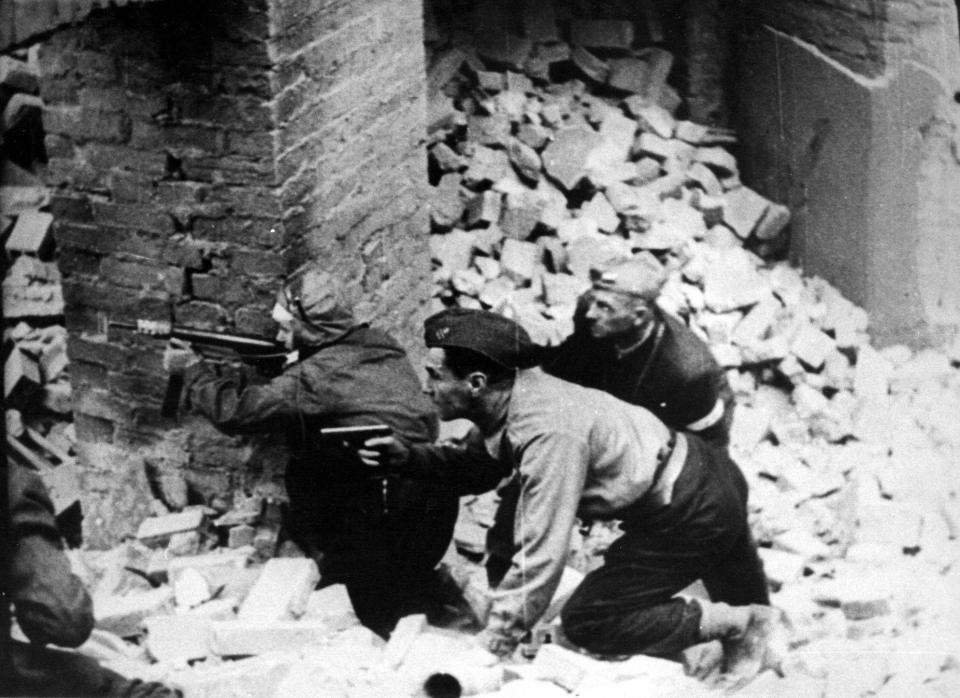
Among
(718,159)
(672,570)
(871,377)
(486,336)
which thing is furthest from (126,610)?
(871,377)

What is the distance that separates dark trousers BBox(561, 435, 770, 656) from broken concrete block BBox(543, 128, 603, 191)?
118 cm

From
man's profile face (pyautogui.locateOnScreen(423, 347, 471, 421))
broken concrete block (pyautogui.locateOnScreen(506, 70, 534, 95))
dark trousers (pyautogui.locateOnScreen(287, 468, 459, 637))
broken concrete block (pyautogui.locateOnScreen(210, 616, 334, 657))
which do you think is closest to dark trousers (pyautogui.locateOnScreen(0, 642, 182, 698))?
broken concrete block (pyautogui.locateOnScreen(210, 616, 334, 657))

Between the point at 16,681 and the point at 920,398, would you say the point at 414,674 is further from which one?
the point at 920,398

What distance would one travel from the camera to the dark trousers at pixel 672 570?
538 centimetres

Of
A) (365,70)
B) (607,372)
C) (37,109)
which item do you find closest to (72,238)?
(37,109)

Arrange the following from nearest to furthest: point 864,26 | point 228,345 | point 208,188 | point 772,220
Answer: point 208,188, point 228,345, point 864,26, point 772,220

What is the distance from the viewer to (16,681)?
5578 mm

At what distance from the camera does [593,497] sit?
17.4 ft

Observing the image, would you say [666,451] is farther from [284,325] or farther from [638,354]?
[284,325]

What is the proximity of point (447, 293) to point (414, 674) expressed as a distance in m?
1.52

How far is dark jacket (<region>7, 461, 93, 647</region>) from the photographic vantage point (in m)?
5.48

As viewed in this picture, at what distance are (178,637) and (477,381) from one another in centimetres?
159

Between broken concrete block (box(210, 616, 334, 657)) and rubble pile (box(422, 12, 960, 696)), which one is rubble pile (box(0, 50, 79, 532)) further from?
rubble pile (box(422, 12, 960, 696))

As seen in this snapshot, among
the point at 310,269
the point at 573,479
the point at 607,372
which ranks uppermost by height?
the point at 310,269
